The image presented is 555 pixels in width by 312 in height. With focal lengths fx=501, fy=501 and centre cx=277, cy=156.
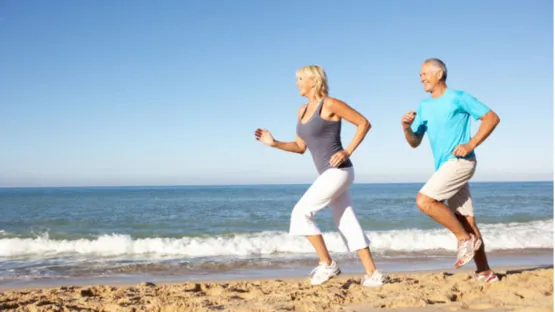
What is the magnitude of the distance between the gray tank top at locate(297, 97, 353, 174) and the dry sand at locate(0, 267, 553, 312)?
3.68 feet

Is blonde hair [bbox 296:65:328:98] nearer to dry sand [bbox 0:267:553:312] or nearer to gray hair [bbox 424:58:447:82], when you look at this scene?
gray hair [bbox 424:58:447:82]

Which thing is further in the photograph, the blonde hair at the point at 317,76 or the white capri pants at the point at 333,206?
the blonde hair at the point at 317,76

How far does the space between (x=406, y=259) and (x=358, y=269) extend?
1535mm

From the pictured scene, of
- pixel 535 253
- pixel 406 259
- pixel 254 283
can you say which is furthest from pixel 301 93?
pixel 535 253

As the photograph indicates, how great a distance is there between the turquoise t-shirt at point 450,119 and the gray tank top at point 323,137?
2.63ft

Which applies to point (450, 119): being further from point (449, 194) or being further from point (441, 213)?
point (441, 213)

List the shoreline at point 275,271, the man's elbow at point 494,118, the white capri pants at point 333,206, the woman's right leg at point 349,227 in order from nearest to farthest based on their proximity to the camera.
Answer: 1. the man's elbow at point 494,118
2. the white capri pants at point 333,206
3. the woman's right leg at point 349,227
4. the shoreline at point 275,271

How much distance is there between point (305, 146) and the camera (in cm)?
467

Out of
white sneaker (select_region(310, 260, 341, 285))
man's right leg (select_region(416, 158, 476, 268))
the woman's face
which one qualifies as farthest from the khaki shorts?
the woman's face

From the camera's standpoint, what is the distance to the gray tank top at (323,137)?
168 inches

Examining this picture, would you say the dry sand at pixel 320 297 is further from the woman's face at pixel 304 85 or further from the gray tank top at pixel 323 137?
the woman's face at pixel 304 85

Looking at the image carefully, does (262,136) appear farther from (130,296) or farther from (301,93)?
(130,296)

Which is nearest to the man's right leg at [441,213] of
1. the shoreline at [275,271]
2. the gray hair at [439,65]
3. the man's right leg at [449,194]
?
the man's right leg at [449,194]

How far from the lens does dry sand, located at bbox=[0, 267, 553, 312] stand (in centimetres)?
381
